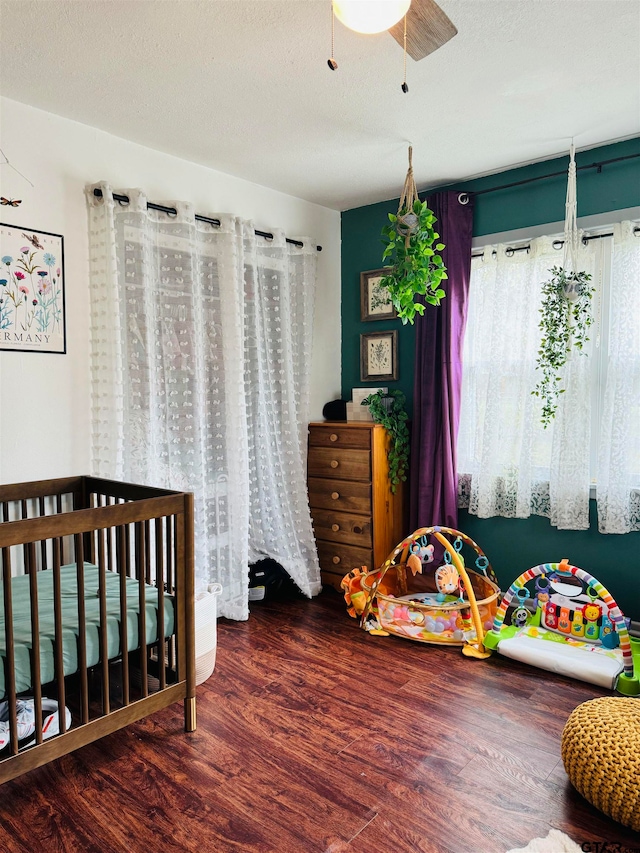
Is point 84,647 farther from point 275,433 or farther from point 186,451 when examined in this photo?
point 275,433

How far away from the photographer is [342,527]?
3604 mm

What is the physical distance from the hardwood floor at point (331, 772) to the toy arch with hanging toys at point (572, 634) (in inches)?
3.0

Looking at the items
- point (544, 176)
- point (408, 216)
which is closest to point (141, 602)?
point (408, 216)

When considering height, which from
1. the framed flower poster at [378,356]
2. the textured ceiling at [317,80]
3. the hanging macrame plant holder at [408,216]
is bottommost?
the framed flower poster at [378,356]

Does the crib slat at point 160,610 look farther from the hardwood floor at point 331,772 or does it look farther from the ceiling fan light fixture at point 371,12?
the ceiling fan light fixture at point 371,12

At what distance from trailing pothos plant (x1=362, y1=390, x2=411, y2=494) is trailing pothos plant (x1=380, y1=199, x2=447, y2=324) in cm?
73

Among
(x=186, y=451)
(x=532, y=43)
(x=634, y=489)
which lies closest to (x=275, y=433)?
(x=186, y=451)

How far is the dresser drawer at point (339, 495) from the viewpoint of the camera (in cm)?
349

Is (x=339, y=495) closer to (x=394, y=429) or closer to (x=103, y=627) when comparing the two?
(x=394, y=429)

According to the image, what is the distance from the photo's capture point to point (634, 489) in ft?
9.60

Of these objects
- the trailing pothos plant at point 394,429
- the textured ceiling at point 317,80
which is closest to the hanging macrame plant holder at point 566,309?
the textured ceiling at point 317,80

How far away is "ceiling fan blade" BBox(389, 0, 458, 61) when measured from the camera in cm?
146

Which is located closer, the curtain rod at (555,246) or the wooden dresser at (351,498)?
the curtain rod at (555,246)

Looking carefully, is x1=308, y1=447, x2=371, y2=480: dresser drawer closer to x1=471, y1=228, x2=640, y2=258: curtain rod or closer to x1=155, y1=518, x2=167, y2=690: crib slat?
x1=471, y1=228, x2=640, y2=258: curtain rod
